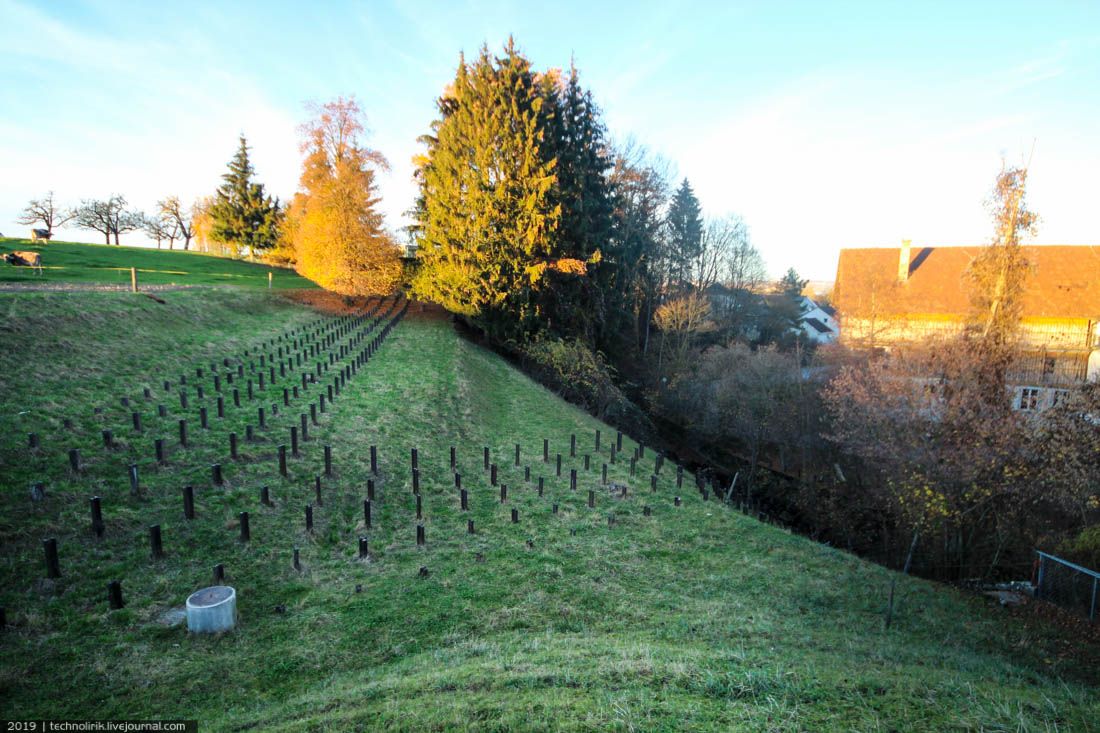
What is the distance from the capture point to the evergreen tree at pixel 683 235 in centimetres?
3478

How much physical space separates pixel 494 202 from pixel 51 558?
A: 66.6 feet

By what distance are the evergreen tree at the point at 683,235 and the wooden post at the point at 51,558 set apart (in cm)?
3313

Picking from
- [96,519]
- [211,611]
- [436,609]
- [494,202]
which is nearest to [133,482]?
[96,519]

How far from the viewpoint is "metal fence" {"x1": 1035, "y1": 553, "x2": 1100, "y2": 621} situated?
28.5ft

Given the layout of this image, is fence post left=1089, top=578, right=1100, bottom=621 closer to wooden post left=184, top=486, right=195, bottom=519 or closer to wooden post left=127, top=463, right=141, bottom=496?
wooden post left=184, top=486, right=195, bottom=519

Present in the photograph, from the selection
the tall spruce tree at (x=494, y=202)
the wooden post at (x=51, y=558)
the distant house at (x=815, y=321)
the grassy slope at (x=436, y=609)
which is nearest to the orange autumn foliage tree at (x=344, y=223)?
the tall spruce tree at (x=494, y=202)

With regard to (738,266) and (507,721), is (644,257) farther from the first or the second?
(507,721)

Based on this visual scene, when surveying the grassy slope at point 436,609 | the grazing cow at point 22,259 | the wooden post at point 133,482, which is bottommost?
the grassy slope at point 436,609

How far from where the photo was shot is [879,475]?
626 inches

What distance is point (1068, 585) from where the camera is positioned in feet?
30.7

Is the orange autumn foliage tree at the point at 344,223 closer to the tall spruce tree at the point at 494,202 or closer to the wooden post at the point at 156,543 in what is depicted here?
the tall spruce tree at the point at 494,202

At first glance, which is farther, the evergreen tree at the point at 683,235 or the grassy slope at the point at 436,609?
the evergreen tree at the point at 683,235

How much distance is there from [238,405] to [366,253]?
16757mm

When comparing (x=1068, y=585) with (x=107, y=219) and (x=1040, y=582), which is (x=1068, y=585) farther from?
(x=107, y=219)
